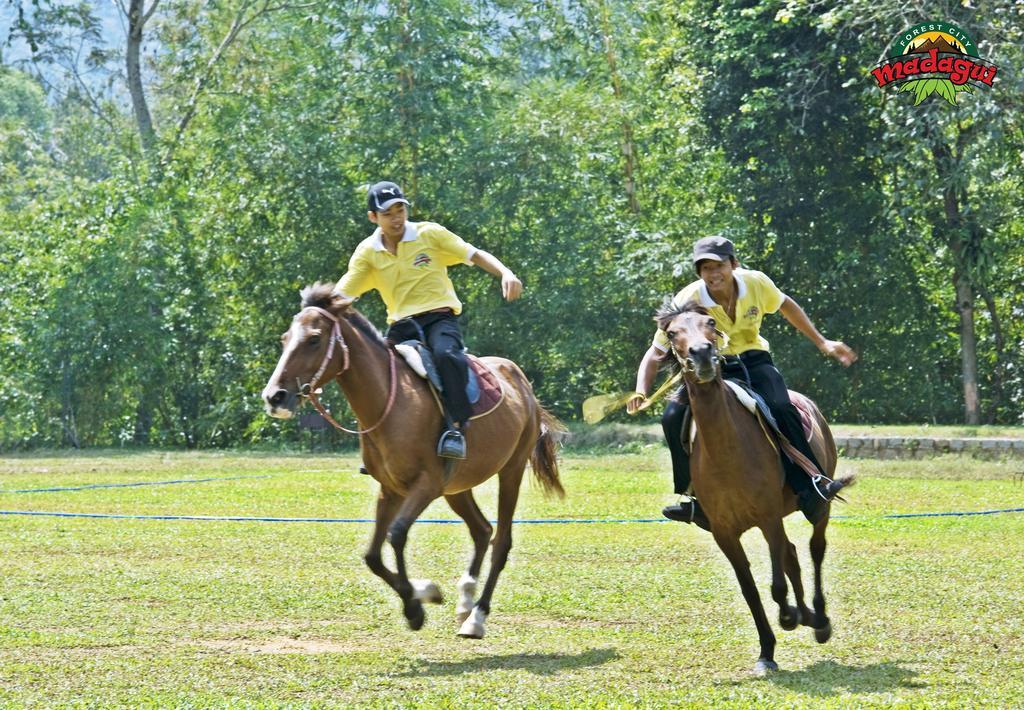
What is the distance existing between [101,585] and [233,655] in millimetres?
3382

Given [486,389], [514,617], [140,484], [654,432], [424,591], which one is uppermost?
[486,389]

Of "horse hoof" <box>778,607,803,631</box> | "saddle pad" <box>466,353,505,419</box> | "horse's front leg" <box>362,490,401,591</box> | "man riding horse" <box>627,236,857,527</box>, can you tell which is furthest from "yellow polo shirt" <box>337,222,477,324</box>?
"horse hoof" <box>778,607,803,631</box>

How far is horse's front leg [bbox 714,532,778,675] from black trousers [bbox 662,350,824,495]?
0.53 m

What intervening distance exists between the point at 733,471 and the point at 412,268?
2954 mm

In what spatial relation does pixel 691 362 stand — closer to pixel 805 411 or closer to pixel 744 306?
pixel 744 306

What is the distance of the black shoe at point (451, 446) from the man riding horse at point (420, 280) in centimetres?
1

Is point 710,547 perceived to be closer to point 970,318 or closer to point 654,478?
point 654,478

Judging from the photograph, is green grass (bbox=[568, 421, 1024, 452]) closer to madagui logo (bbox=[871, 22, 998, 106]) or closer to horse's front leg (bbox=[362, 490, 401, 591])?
madagui logo (bbox=[871, 22, 998, 106])

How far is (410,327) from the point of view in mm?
10500

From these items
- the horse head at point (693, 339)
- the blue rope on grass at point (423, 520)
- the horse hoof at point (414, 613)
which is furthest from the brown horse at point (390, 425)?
the blue rope on grass at point (423, 520)

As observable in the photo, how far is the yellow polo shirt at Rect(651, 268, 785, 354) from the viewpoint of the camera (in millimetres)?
9070

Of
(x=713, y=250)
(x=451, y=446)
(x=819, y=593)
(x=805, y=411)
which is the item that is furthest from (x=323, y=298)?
(x=819, y=593)

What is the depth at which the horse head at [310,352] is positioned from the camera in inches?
356

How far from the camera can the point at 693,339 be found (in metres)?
8.27
